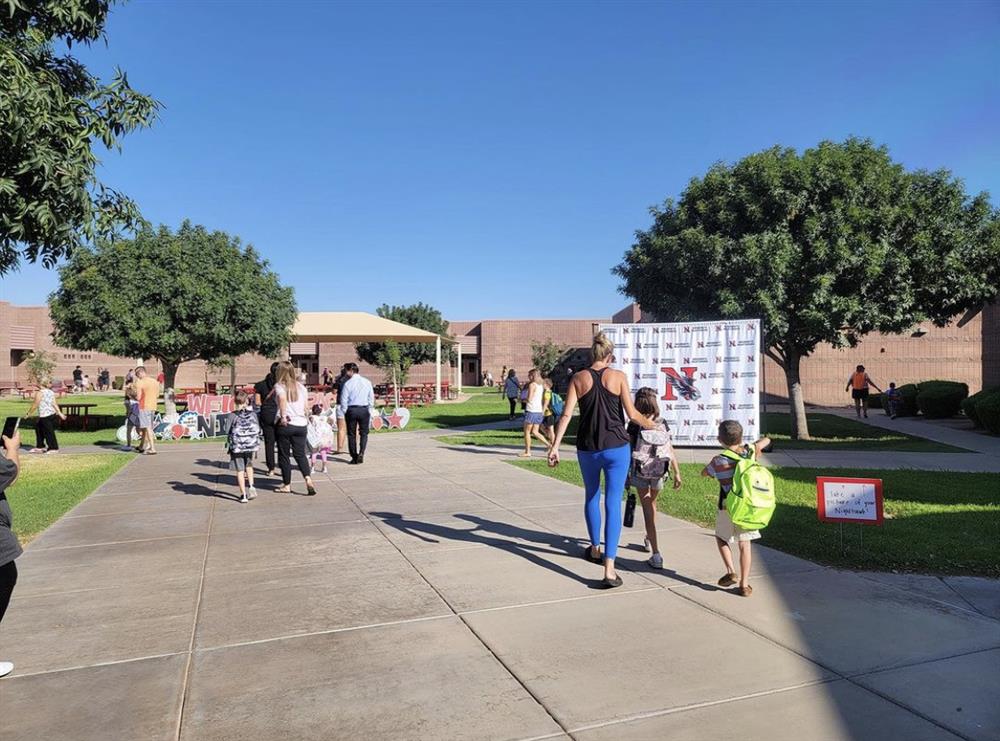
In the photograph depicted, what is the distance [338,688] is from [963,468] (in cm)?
1148

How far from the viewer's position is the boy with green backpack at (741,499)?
15.9 ft

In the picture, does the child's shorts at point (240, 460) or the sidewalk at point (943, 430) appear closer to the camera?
the child's shorts at point (240, 460)

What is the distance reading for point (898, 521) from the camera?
734cm

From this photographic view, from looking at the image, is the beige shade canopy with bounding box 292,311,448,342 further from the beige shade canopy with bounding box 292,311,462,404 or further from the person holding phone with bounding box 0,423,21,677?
the person holding phone with bounding box 0,423,21,677

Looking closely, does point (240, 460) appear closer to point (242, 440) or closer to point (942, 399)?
point (242, 440)

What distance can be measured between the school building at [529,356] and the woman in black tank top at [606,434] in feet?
82.4

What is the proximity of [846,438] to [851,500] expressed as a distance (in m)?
12.3

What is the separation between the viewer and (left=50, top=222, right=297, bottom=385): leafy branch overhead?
66.3 ft

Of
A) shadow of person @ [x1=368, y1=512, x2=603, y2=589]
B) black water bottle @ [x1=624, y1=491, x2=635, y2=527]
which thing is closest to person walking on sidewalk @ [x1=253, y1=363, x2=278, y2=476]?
shadow of person @ [x1=368, y1=512, x2=603, y2=589]

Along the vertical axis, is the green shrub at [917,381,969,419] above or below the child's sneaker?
above

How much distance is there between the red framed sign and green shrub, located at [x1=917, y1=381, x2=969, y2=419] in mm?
19358

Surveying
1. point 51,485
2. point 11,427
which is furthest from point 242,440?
point 11,427

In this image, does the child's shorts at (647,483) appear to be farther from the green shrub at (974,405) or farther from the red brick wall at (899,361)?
the red brick wall at (899,361)

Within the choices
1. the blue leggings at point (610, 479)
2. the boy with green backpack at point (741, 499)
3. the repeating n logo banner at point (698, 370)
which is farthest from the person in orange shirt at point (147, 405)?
the boy with green backpack at point (741, 499)
